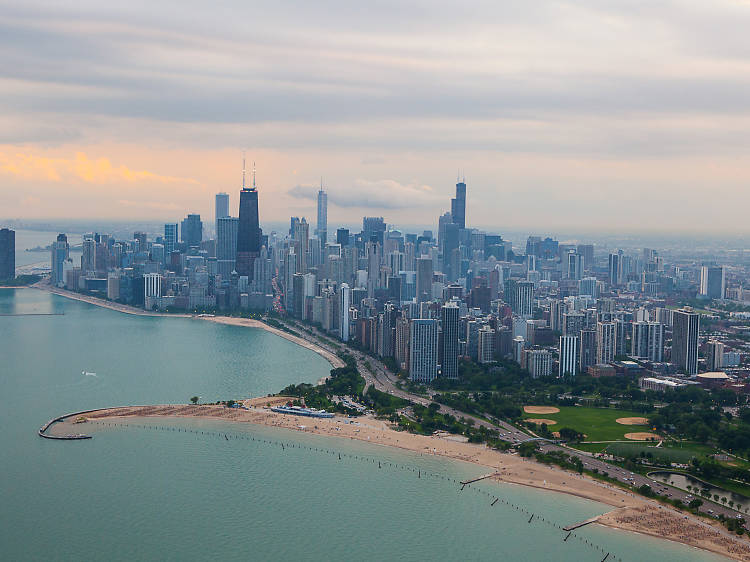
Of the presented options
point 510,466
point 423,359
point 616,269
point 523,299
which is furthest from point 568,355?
point 616,269

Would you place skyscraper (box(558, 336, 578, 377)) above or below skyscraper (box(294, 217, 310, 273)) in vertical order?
below

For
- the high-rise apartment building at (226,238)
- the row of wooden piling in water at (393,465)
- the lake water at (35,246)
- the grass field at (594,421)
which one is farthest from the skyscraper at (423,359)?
the lake water at (35,246)

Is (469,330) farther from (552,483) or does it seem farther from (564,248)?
(564,248)

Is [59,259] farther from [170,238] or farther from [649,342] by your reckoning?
[649,342]

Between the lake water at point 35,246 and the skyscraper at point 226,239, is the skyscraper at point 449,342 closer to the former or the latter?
the skyscraper at point 226,239

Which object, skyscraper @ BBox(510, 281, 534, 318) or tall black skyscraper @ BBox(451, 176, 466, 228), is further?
tall black skyscraper @ BBox(451, 176, 466, 228)

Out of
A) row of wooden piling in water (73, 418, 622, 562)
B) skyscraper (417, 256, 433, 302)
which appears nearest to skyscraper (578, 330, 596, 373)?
row of wooden piling in water (73, 418, 622, 562)

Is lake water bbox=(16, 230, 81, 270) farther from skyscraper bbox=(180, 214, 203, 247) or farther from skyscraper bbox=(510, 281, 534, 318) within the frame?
skyscraper bbox=(510, 281, 534, 318)
